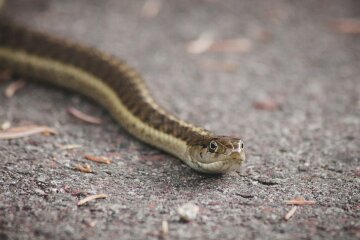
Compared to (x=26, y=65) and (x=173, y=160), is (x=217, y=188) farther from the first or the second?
(x=26, y=65)

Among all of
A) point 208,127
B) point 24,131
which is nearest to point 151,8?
point 208,127

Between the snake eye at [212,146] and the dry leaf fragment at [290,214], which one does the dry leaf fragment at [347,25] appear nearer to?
the snake eye at [212,146]

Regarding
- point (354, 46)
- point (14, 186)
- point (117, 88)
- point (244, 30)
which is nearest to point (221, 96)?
point (117, 88)

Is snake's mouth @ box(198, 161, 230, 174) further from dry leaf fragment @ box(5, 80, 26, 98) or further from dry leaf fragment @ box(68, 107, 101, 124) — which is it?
dry leaf fragment @ box(5, 80, 26, 98)

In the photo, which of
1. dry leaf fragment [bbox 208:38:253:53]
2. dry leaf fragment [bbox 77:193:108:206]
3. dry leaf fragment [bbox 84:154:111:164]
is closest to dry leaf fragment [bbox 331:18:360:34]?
dry leaf fragment [bbox 208:38:253:53]

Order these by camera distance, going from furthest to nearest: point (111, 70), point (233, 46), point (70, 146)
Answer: point (233, 46), point (111, 70), point (70, 146)

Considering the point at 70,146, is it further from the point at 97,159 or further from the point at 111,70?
the point at 111,70
